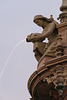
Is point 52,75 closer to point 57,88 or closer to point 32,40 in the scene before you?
point 57,88

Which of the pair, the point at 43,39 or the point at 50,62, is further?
the point at 43,39

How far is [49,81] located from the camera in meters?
26.9

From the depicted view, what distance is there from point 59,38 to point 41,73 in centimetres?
203

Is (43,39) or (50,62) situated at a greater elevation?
(43,39)

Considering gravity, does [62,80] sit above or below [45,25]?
below

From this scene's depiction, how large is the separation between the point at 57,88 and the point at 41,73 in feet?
3.99

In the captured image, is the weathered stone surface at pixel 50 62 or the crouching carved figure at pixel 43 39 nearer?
the weathered stone surface at pixel 50 62

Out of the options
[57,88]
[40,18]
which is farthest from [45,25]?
[57,88]

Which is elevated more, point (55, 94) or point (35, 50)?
point (35, 50)

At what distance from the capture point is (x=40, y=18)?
1165 inches

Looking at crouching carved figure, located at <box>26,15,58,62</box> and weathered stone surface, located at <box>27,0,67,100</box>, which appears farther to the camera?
crouching carved figure, located at <box>26,15,58,62</box>

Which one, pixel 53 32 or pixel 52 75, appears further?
pixel 53 32

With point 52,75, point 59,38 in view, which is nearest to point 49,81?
point 52,75

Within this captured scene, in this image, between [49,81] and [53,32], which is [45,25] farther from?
[49,81]
